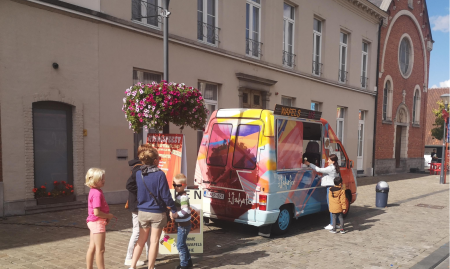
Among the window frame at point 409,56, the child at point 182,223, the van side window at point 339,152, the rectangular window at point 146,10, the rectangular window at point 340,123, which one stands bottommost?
the child at point 182,223

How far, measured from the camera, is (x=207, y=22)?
12.0 meters

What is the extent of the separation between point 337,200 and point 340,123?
514 inches

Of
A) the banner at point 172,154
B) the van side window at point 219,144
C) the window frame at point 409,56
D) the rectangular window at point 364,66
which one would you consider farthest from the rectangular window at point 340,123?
the banner at point 172,154

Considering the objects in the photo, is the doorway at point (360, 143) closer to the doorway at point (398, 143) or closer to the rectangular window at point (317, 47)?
the doorway at point (398, 143)

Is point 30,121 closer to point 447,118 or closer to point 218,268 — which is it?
point 218,268

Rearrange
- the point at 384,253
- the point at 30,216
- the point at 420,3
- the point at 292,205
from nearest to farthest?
1. the point at 384,253
2. the point at 292,205
3. the point at 30,216
4. the point at 420,3

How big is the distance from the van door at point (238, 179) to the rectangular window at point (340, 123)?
44.3 ft

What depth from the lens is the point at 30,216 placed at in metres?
7.66

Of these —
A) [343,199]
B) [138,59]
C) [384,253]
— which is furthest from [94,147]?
[384,253]

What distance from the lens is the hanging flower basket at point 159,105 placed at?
555 centimetres

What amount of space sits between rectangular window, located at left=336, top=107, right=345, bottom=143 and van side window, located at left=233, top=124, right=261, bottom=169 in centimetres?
1347

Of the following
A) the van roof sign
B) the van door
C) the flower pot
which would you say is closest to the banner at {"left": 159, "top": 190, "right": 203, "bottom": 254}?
the van door

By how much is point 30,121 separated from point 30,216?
6.80ft

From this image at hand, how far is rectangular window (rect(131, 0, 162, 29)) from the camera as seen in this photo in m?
9.87
